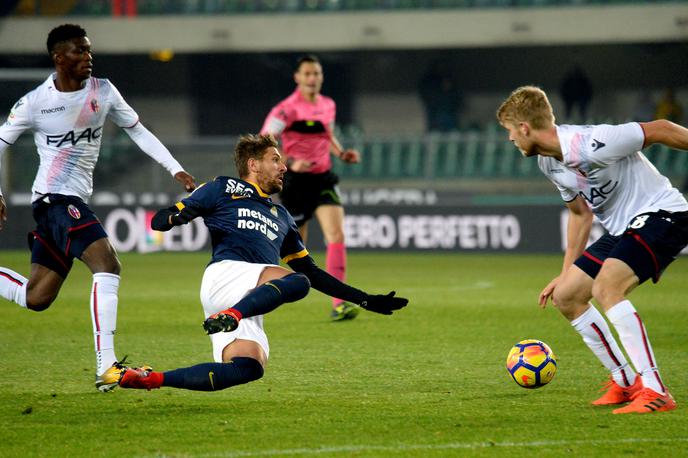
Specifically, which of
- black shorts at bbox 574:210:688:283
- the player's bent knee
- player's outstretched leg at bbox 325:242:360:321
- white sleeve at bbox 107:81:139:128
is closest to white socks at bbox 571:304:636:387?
black shorts at bbox 574:210:688:283

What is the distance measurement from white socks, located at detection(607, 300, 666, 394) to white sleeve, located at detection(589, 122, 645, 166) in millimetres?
738

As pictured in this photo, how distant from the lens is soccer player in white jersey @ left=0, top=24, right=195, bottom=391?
6539mm

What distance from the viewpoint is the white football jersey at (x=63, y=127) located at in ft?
21.9

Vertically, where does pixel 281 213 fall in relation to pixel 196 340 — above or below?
above

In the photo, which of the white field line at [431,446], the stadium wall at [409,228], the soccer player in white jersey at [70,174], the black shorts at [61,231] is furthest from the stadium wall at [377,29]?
the white field line at [431,446]

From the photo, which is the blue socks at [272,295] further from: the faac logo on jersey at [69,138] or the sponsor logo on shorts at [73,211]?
the faac logo on jersey at [69,138]

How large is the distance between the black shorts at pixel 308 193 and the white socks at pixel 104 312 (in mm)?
4091

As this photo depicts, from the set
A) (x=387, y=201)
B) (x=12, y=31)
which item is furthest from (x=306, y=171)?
(x=12, y=31)

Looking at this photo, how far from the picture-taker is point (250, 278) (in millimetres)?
5852

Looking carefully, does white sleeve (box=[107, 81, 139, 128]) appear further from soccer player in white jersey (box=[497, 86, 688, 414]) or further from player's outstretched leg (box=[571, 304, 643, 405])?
player's outstretched leg (box=[571, 304, 643, 405])

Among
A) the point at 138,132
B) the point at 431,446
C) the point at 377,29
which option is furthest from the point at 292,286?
the point at 377,29

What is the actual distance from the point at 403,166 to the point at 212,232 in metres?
15.2

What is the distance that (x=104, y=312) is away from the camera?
652 centimetres

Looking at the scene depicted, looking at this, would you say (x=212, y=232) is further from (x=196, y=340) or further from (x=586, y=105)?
(x=586, y=105)
